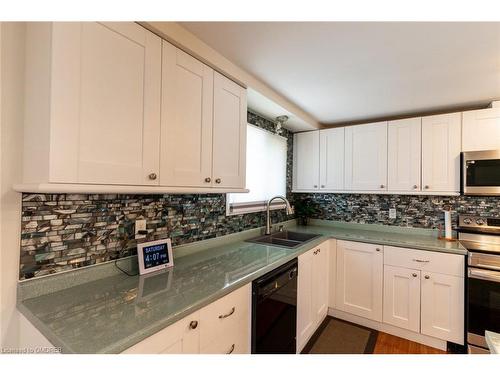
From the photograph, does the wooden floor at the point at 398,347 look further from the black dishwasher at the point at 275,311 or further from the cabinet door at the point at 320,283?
the black dishwasher at the point at 275,311

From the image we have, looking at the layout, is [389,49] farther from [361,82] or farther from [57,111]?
[57,111]

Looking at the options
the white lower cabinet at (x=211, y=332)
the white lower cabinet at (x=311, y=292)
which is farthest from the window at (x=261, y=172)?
the white lower cabinet at (x=211, y=332)

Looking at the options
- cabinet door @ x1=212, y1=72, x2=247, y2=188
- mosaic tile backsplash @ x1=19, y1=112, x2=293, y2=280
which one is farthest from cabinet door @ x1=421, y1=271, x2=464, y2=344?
mosaic tile backsplash @ x1=19, y1=112, x2=293, y2=280

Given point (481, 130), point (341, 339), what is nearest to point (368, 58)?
point (481, 130)

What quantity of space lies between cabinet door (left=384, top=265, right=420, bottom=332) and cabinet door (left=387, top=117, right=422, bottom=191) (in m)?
0.84

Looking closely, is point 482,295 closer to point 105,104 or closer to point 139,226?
point 139,226

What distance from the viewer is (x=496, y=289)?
74.5 inches

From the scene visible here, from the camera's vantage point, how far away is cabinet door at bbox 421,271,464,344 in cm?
203

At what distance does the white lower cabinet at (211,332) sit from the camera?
908mm

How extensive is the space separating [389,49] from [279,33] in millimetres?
686
